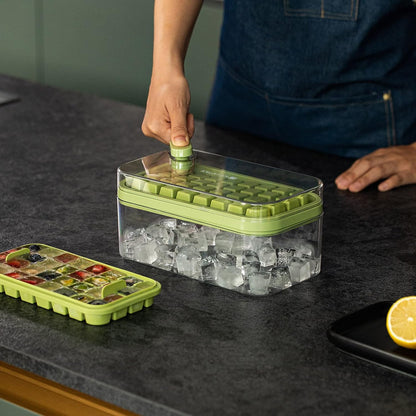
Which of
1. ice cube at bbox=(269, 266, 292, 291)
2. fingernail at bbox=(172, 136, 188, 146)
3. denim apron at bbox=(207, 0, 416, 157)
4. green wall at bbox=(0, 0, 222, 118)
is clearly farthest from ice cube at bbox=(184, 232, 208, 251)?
green wall at bbox=(0, 0, 222, 118)

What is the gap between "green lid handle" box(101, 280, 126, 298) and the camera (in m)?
1.18

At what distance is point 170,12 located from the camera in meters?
1.86

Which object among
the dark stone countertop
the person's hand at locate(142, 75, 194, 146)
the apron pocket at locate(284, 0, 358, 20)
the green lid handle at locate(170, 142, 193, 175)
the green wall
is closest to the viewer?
the dark stone countertop

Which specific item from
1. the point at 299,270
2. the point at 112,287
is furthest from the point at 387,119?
the point at 112,287

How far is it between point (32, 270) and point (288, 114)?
0.97 m

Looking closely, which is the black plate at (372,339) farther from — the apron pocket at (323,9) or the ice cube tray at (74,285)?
the apron pocket at (323,9)

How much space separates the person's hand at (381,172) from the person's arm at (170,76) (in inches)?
15.3

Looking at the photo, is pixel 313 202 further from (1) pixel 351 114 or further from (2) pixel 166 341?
(1) pixel 351 114

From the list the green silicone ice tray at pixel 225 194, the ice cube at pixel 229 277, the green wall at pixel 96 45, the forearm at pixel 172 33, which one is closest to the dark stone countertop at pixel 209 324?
the ice cube at pixel 229 277

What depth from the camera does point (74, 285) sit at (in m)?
1.21

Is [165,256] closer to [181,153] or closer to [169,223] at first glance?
[169,223]

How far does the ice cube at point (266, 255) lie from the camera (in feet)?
4.04

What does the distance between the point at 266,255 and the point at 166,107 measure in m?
0.56

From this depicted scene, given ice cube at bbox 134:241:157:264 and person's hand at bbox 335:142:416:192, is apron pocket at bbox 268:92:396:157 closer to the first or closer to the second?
person's hand at bbox 335:142:416:192
